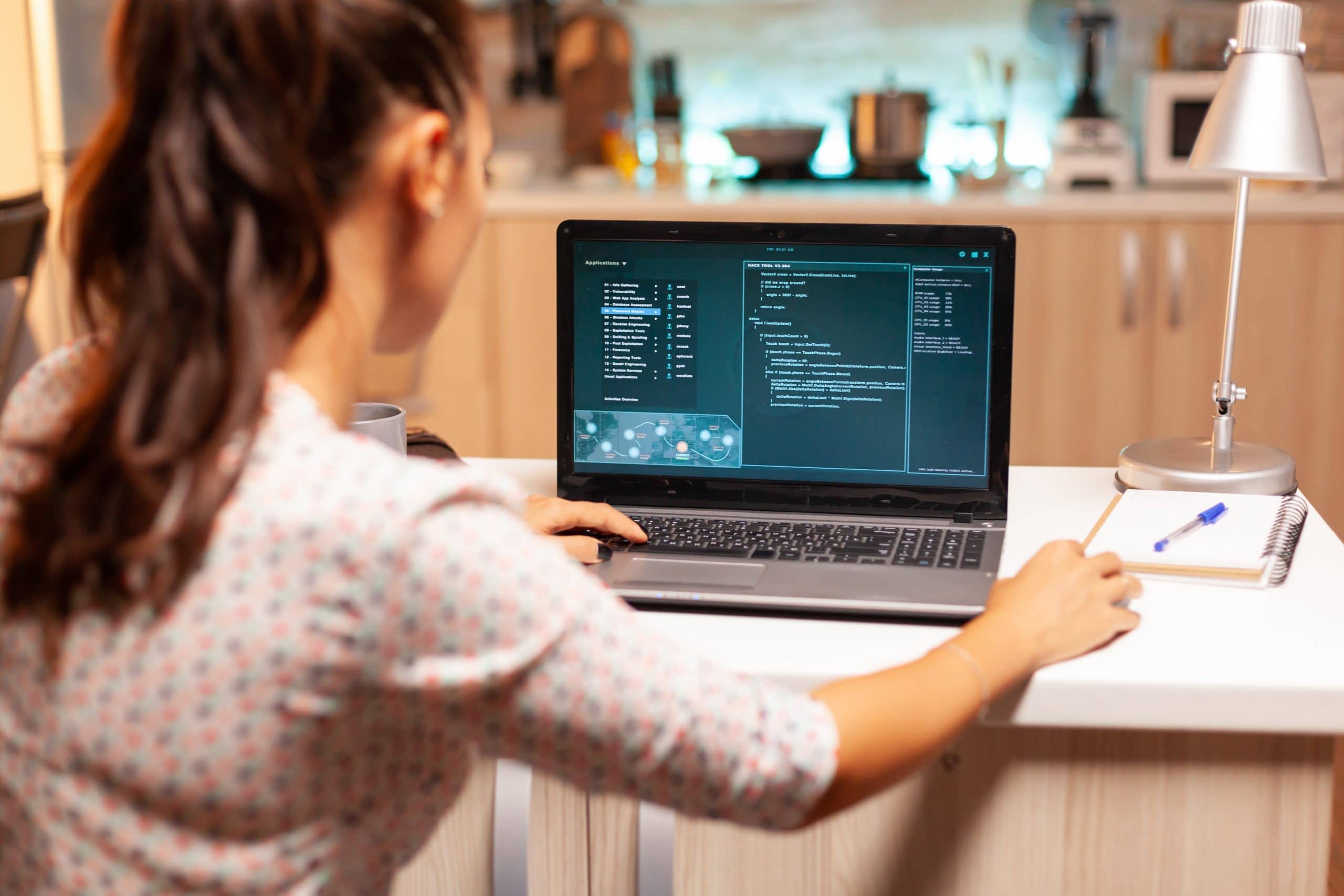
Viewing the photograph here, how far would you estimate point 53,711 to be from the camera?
0.65 meters

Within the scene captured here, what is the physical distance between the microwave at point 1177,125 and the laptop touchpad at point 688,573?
217cm

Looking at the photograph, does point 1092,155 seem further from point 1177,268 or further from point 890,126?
point 890,126

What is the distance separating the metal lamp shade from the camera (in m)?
1.24

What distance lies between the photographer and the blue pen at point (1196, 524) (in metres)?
1.14

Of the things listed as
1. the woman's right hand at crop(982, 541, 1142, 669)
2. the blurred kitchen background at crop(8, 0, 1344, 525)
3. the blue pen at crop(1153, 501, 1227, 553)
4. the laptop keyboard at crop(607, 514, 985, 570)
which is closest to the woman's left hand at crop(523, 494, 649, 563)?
the laptop keyboard at crop(607, 514, 985, 570)

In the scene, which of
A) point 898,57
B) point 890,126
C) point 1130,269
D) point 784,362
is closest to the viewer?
point 784,362

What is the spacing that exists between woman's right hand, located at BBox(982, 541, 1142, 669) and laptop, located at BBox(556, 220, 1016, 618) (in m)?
0.16

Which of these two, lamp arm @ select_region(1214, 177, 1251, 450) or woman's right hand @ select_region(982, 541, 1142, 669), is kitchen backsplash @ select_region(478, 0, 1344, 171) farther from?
woman's right hand @ select_region(982, 541, 1142, 669)

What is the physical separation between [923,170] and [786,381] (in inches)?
82.3

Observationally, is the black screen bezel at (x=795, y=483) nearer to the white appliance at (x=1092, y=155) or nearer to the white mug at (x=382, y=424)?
the white mug at (x=382, y=424)

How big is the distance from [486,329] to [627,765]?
8.14 feet

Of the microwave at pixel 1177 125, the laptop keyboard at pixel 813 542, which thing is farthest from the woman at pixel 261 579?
the microwave at pixel 1177 125

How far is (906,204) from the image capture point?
2803mm

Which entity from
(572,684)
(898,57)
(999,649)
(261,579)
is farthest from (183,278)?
(898,57)
